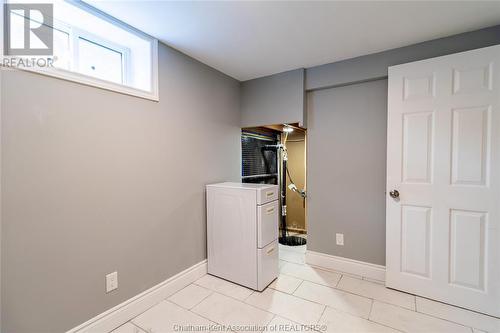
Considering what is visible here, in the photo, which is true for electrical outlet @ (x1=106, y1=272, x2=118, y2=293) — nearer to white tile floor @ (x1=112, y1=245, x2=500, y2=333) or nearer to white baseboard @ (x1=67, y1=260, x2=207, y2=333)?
white baseboard @ (x1=67, y1=260, x2=207, y2=333)

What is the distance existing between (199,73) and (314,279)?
2.42 metres

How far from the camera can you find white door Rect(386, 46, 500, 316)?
5.58ft

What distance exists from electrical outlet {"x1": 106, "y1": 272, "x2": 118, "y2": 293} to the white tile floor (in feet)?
0.96

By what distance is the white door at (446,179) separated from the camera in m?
1.70

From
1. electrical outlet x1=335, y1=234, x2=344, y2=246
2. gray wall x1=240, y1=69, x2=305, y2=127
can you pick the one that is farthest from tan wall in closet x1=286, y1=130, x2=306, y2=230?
electrical outlet x1=335, y1=234, x2=344, y2=246

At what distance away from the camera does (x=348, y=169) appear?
7.85 ft

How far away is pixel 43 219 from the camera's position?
1299 mm

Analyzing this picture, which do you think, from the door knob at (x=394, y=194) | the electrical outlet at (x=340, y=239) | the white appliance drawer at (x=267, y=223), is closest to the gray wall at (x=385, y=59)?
the door knob at (x=394, y=194)

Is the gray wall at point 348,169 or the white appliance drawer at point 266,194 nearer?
the white appliance drawer at point 266,194

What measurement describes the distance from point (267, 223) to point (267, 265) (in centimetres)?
40

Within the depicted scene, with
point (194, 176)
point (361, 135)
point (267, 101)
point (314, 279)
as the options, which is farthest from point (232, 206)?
point (361, 135)

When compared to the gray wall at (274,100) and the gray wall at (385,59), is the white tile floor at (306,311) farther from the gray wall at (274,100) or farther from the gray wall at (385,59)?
the gray wall at (385,59)

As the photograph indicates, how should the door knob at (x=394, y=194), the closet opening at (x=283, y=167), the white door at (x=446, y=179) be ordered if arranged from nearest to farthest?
the white door at (x=446, y=179), the door knob at (x=394, y=194), the closet opening at (x=283, y=167)

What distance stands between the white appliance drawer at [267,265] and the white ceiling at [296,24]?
187cm
